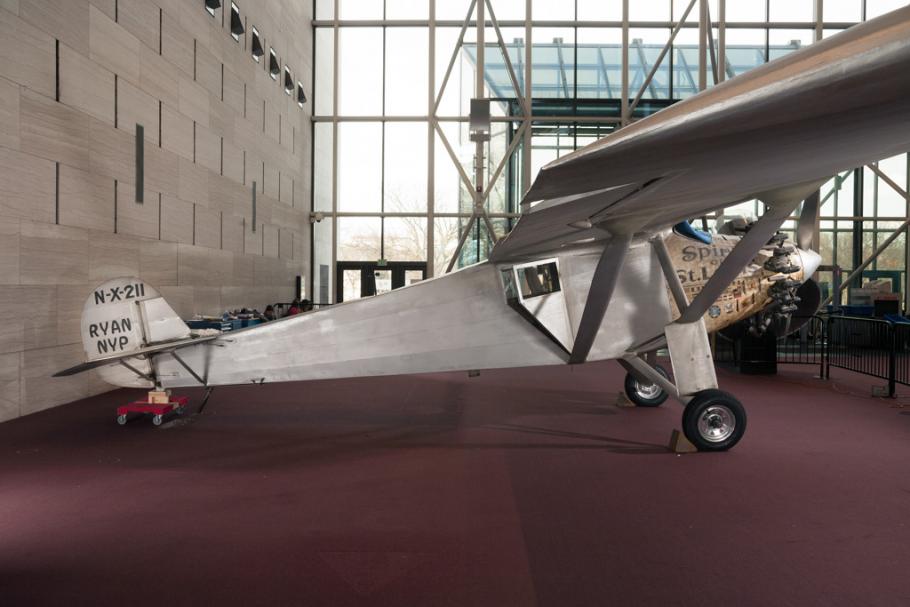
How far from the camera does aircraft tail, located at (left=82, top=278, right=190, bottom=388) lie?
20.2 feet

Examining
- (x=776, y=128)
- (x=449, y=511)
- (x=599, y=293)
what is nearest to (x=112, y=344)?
(x=449, y=511)

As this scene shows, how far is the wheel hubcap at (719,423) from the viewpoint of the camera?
5.94 meters

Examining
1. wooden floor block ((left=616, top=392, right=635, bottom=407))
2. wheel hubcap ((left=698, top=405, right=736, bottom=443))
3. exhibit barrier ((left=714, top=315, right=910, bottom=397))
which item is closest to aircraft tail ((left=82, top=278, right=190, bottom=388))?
wheel hubcap ((left=698, top=405, right=736, bottom=443))

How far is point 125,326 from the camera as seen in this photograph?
6250 mm

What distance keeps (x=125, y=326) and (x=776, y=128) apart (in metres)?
6.38

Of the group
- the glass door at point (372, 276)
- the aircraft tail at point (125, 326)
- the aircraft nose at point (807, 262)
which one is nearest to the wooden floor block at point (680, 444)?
the aircraft nose at point (807, 262)

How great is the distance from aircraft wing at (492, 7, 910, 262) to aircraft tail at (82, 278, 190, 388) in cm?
515

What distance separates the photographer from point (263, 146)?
51.7 ft

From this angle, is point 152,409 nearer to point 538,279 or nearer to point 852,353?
point 538,279

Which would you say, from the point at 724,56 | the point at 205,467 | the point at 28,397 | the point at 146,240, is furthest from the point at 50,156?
the point at 724,56

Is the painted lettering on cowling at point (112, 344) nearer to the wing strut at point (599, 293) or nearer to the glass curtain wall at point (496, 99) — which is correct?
the wing strut at point (599, 293)

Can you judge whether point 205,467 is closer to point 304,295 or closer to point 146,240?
point 146,240

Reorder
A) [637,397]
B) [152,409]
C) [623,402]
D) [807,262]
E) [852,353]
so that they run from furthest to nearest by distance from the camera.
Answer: [852,353]
[623,402]
[637,397]
[152,409]
[807,262]

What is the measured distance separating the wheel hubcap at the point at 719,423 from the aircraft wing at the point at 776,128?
3.15 m
